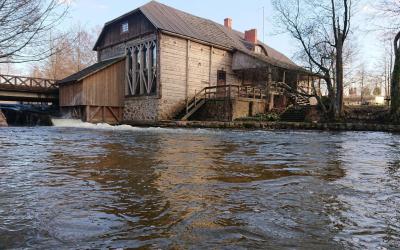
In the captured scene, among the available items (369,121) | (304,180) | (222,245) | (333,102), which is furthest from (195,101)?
(222,245)

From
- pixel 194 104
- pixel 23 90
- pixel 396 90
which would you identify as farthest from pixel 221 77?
pixel 23 90

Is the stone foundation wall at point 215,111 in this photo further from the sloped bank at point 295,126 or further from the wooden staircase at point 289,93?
the wooden staircase at point 289,93

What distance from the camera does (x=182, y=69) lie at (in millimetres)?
22250

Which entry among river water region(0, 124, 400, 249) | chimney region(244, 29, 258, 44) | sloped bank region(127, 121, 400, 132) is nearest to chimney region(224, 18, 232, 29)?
chimney region(244, 29, 258, 44)

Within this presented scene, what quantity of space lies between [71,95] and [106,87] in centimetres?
256

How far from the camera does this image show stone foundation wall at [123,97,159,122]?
21516 mm

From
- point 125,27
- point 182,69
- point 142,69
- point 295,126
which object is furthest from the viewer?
point 125,27

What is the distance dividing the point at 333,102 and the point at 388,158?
13.9 m

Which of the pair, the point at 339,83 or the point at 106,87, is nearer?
the point at 339,83

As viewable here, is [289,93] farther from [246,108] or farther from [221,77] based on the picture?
[246,108]

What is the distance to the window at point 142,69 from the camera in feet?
Answer: 71.2

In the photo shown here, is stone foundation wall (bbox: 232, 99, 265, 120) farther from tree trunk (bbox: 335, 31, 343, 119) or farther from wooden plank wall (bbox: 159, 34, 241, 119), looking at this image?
tree trunk (bbox: 335, 31, 343, 119)

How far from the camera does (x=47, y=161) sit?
196 inches

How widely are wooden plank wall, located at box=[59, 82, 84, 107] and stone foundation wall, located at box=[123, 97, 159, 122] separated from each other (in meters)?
3.17
